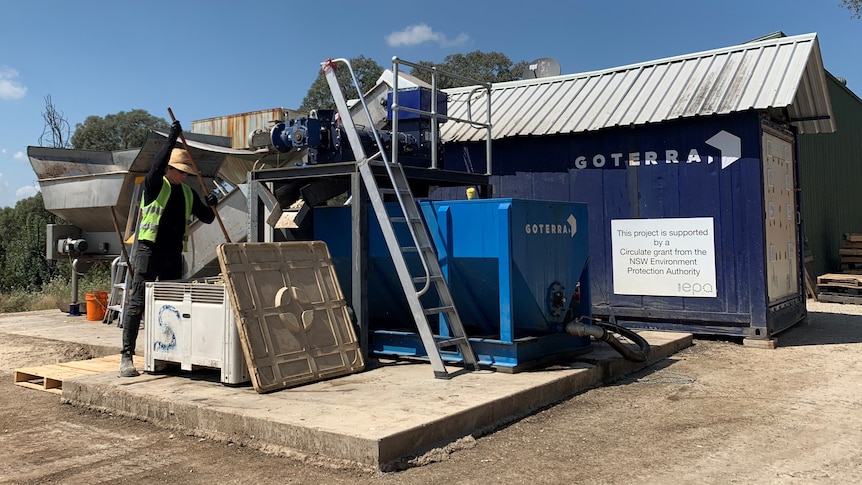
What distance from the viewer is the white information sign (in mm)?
9711

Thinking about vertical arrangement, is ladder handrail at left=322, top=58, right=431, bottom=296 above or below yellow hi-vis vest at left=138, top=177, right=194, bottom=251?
above

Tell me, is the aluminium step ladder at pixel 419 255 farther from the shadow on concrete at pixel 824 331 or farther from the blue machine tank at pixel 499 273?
the shadow on concrete at pixel 824 331

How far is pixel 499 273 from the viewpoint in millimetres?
6801

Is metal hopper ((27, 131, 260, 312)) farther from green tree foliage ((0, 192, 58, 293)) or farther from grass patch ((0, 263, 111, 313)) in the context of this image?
green tree foliage ((0, 192, 58, 293))

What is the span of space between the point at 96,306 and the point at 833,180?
1983 centimetres

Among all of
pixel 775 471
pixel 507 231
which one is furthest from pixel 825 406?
pixel 507 231

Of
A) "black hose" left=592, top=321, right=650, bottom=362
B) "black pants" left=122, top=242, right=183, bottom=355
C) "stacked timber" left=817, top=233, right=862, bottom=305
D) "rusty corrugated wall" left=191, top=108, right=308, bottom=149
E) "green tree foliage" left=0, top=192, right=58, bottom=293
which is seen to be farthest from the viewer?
"rusty corrugated wall" left=191, top=108, right=308, bottom=149

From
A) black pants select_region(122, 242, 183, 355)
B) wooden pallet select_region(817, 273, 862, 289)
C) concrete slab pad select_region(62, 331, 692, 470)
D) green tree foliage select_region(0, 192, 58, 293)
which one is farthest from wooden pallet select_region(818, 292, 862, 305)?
green tree foliage select_region(0, 192, 58, 293)

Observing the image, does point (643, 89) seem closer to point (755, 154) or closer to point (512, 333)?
point (755, 154)

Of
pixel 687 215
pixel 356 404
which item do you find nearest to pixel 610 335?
pixel 356 404

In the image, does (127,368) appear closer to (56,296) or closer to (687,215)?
(687,215)

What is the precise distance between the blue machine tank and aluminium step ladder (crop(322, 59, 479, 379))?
309 millimetres

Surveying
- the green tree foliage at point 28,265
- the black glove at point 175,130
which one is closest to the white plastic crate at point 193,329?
the black glove at point 175,130

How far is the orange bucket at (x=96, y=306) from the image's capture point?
40.1 feet
